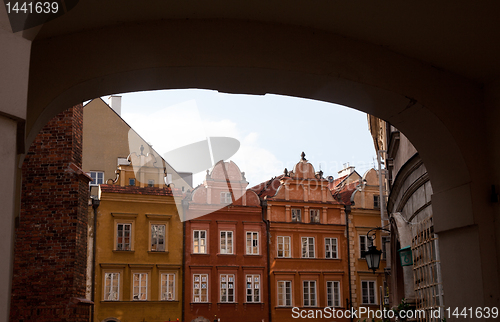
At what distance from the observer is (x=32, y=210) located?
848cm

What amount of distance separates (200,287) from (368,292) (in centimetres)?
896

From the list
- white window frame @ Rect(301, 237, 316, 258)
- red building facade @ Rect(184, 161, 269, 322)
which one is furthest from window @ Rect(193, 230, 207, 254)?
white window frame @ Rect(301, 237, 316, 258)

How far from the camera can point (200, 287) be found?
27.0 m

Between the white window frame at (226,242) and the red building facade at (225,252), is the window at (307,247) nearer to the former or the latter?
the red building facade at (225,252)

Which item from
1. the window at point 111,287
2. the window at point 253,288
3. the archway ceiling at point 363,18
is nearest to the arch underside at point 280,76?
the archway ceiling at point 363,18

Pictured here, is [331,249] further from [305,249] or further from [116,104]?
[116,104]

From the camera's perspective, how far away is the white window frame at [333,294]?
94.3 ft

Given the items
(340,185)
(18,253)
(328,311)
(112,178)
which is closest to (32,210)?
(18,253)

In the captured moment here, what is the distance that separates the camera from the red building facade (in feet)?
88.7

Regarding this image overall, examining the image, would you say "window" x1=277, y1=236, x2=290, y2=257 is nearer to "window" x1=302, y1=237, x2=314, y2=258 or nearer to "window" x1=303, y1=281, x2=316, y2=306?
"window" x1=302, y1=237, x2=314, y2=258

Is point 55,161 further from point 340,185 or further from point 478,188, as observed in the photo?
point 340,185

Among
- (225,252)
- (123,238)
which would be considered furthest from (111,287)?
(225,252)

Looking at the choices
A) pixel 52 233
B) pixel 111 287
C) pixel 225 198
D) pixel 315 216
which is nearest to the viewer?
pixel 52 233

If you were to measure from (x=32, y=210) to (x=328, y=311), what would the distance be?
2222 centimetres
